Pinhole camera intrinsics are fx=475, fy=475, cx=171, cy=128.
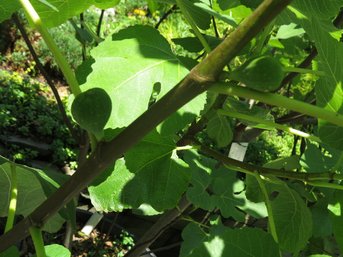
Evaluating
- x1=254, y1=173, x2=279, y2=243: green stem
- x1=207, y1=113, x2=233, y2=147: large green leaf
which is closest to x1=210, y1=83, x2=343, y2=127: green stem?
x1=254, y1=173, x2=279, y2=243: green stem

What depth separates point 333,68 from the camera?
20.3 inches

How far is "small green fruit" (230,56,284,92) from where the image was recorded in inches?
14.0

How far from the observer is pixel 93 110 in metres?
0.40

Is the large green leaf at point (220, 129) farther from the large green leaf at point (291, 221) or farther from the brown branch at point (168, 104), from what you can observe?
the brown branch at point (168, 104)

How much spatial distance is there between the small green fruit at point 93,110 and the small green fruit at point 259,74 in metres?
0.12

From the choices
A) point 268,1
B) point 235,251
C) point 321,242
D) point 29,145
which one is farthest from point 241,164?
point 29,145

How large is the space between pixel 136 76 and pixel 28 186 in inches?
12.0

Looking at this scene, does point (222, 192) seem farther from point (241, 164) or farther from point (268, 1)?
point (268, 1)

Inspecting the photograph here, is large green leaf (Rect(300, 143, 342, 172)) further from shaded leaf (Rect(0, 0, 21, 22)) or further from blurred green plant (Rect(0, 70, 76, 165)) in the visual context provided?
blurred green plant (Rect(0, 70, 76, 165))

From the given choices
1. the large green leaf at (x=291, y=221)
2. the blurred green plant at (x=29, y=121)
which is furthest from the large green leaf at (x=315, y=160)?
the blurred green plant at (x=29, y=121)

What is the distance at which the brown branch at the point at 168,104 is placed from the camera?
0.32 m

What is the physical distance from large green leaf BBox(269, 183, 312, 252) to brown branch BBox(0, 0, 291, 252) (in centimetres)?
39

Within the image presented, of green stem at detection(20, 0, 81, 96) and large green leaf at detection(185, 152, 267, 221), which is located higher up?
green stem at detection(20, 0, 81, 96)

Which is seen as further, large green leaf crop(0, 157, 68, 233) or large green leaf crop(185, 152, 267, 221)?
large green leaf crop(185, 152, 267, 221)
